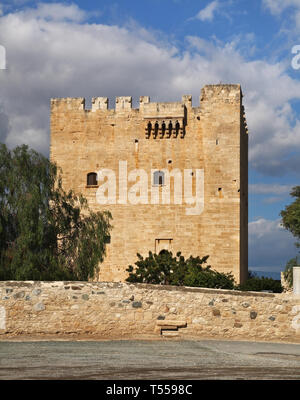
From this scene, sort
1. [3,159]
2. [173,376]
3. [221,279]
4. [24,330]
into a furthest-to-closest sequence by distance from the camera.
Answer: [221,279] < [3,159] < [24,330] < [173,376]

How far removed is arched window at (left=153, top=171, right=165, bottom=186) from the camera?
2473cm

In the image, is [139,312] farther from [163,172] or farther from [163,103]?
[163,103]

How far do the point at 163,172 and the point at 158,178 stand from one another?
334 millimetres

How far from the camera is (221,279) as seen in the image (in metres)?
20.8

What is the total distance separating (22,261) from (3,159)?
3711mm

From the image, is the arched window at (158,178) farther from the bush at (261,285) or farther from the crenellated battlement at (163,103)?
the bush at (261,285)

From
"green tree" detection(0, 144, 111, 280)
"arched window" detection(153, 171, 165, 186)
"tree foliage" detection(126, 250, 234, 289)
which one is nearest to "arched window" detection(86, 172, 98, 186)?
"arched window" detection(153, 171, 165, 186)

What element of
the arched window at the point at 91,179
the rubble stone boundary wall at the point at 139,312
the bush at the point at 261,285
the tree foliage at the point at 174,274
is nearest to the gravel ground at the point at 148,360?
the rubble stone boundary wall at the point at 139,312

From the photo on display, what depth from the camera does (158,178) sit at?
24812mm

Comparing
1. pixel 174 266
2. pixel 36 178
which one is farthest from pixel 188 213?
pixel 36 178

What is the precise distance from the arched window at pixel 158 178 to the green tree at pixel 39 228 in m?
4.21

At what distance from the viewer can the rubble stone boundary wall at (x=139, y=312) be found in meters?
10.8
